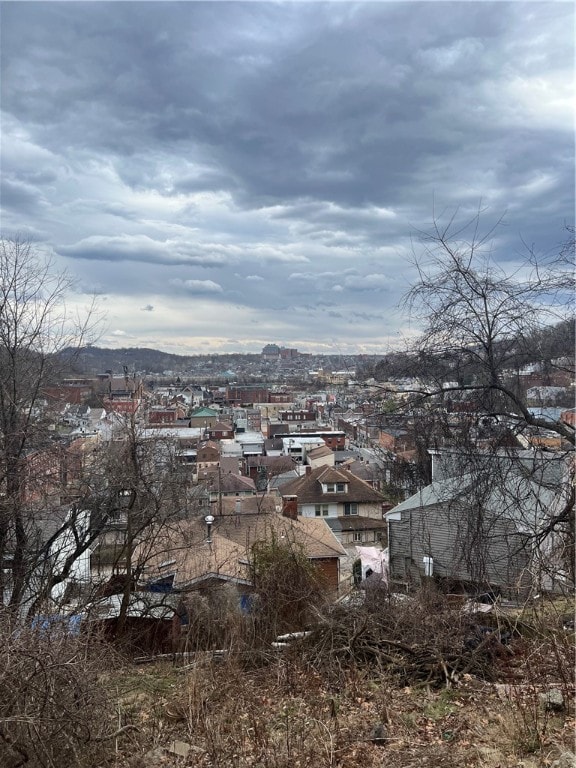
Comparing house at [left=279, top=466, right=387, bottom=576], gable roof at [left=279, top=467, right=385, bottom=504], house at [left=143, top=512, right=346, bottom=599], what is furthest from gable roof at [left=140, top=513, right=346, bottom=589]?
gable roof at [left=279, top=467, right=385, bottom=504]

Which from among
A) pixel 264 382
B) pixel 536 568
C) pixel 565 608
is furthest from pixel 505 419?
pixel 264 382

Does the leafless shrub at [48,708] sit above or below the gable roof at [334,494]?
above

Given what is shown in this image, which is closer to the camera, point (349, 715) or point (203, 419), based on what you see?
point (349, 715)

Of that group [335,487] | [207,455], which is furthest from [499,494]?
[207,455]

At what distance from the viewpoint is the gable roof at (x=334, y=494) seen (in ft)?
86.4

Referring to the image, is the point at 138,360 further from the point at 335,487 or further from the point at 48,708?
the point at 48,708

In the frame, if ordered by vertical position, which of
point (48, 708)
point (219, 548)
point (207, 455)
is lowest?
point (207, 455)

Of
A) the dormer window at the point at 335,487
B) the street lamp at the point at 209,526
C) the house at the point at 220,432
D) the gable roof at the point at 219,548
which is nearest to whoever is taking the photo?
the gable roof at the point at 219,548

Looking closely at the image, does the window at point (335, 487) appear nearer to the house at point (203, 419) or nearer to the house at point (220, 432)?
the house at point (220, 432)

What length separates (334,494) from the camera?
2661cm

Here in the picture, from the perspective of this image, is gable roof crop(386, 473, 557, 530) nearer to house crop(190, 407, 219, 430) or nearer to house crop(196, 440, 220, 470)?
house crop(196, 440, 220, 470)

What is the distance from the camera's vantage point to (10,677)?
314cm

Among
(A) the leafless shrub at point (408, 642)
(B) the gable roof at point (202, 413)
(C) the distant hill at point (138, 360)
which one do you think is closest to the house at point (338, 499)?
(C) the distant hill at point (138, 360)

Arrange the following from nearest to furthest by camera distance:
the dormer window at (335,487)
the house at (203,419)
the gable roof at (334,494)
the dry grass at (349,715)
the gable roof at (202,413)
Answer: the dry grass at (349,715), the gable roof at (334,494), the dormer window at (335,487), the house at (203,419), the gable roof at (202,413)
